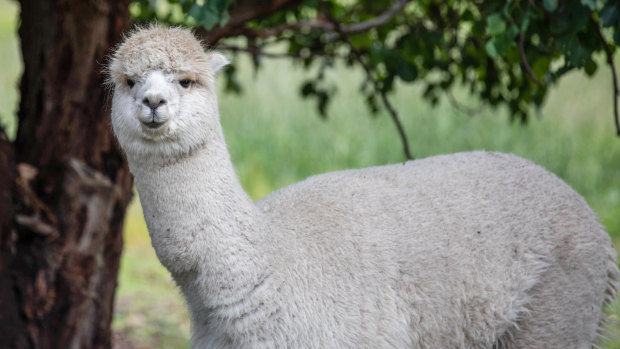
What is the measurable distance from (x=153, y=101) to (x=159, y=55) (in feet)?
0.63

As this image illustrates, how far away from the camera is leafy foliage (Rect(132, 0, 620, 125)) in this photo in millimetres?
3062

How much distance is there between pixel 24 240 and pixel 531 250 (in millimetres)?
2327

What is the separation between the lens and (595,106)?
9.27m

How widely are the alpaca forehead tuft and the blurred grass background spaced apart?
13.8 feet

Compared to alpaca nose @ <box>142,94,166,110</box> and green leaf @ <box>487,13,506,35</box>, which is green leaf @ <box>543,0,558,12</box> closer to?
green leaf @ <box>487,13,506,35</box>

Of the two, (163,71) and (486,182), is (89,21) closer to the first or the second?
(163,71)

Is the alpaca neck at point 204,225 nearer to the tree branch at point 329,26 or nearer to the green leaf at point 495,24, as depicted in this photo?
the green leaf at point 495,24

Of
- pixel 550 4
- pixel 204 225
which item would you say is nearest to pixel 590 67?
pixel 550 4

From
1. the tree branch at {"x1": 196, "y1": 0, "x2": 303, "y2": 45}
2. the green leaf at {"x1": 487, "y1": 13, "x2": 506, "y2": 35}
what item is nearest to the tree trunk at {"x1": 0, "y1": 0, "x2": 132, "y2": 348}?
the tree branch at {"x1": 196, "y1": 0, "x2": 303, "y2": 45}

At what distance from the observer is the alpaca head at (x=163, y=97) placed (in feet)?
7.52

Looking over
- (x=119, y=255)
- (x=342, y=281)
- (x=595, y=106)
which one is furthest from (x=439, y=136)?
(x=342, y=281)

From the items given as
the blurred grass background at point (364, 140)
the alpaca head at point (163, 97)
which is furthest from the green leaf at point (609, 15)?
the blurred grass background at point (364, 140)

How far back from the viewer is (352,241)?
2.71 m

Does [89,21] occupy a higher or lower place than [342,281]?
higher
